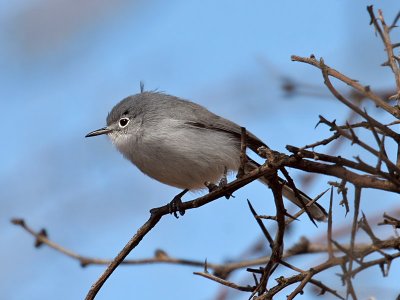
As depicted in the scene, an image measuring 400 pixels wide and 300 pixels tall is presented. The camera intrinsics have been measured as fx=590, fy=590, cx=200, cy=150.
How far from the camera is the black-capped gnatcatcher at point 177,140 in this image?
3746 mm

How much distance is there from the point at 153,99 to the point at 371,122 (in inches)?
128

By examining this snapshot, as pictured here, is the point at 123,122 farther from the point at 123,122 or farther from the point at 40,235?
the point at 40,235

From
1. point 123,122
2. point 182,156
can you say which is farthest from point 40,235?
point 123,122

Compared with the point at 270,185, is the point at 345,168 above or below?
below

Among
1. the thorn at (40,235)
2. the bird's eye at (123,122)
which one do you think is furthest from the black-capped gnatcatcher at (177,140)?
the thorn at (40,235)

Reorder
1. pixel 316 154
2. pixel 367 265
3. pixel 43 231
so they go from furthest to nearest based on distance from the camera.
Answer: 1. pixel 43 231
2. pixel 316 154
3. pixel 367 265

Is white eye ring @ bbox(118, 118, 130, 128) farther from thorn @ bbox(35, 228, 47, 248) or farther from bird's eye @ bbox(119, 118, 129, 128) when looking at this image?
thorn @ bbox(35, 228, 47, 248)

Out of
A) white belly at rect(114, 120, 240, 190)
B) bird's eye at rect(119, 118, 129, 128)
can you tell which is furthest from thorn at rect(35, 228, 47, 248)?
bird's eye at rect(119, 118, 129, 128)

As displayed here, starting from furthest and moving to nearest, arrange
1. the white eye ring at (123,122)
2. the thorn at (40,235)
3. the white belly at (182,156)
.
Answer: the white eye ring at (123,122)
the white belly at (182,156)
the thorn at (40,235)

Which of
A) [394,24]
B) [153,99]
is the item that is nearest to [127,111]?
[153,99]

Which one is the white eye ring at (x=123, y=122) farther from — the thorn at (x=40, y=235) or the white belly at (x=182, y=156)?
the thorn at (x=40, y=235)

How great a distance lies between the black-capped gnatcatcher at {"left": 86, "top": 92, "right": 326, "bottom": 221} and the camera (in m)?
3.75

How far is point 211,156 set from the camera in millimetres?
3873

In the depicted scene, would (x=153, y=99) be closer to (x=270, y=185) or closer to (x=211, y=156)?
(x=211, y=156)
